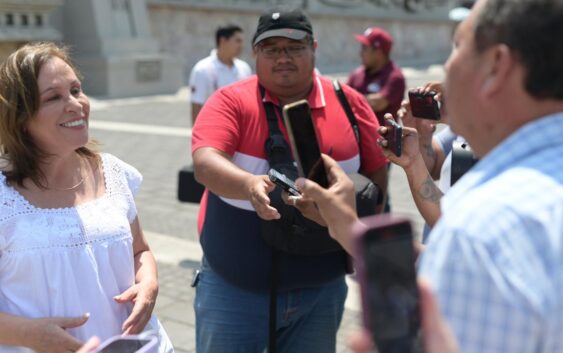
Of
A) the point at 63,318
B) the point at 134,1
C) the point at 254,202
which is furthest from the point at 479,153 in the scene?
the point at 134,1

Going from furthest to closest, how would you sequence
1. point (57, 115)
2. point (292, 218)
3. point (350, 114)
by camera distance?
1. point (350, 114)
2. point (292, 218)
3. point (57, 115)

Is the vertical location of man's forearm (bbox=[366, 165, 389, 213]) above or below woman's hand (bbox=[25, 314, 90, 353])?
above

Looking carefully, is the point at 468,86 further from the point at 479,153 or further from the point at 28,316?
the point at 28,316

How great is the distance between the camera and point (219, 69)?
6.71 meters

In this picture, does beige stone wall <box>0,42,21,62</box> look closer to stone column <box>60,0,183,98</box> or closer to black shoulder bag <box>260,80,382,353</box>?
stone column <box>60,0,183,98</box>

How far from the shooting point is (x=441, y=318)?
1.03 m

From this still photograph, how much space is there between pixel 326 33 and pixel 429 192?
25.1 metres

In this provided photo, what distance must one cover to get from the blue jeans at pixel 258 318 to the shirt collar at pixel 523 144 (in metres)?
1.52

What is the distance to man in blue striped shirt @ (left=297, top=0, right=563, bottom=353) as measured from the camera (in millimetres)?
1005

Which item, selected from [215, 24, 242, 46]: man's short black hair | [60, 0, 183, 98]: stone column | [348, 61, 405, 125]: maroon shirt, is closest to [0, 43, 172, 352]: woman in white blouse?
[348, 61, 405, 125]: maroon shirt

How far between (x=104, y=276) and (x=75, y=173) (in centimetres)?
39

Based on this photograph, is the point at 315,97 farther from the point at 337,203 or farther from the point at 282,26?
the point at 337,203

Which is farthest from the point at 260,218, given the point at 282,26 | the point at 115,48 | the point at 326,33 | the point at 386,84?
the point at 326,33

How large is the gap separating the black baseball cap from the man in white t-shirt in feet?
12.1
